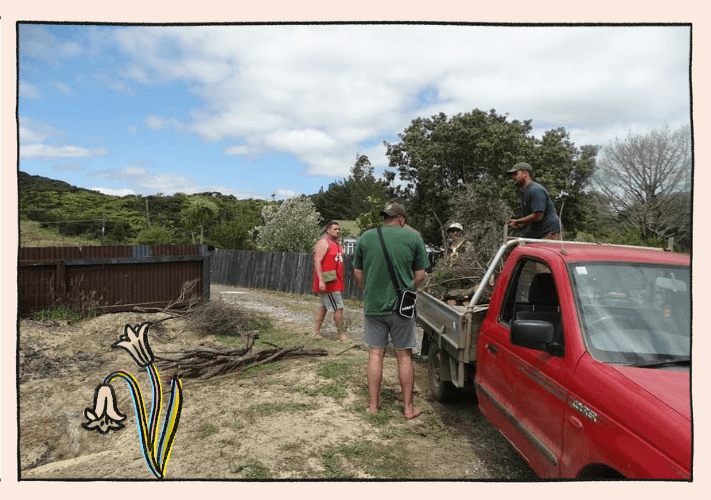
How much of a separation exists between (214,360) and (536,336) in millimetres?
3834

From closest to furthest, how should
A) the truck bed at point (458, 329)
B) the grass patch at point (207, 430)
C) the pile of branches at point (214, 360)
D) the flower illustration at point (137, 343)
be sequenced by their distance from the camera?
the flower illustration at point (137, 343)
the grass patch at point (207, 430)
the truck bed at point (458, 329)
the pile of branches at point (214, 360)

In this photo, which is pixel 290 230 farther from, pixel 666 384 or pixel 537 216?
pixel 666 384

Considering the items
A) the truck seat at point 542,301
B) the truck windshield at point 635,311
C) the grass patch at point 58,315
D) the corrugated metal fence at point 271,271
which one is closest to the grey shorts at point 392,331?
the truck seat at point 542,301

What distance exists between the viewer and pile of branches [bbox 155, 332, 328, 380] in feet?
16.5

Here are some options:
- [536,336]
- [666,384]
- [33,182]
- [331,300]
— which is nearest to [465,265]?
[331,300]

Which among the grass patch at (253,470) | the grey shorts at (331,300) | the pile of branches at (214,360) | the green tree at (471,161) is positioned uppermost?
the green tree at (471,161)

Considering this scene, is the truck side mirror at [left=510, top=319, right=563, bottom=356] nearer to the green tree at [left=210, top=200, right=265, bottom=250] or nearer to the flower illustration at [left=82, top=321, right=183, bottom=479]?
the flower illustration at [left=82, top=321, right=183, bottom=479]

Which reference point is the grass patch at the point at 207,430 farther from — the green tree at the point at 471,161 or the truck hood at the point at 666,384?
the green tree at the point at 471,161

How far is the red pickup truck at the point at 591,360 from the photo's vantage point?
6.32ft

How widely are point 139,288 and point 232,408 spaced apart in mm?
5662

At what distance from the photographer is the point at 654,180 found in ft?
6.69

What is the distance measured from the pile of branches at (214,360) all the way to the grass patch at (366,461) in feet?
7.01

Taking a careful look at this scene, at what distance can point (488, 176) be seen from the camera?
22203 millimetres

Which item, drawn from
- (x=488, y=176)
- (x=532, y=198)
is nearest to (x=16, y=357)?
(x=532, y=198)
